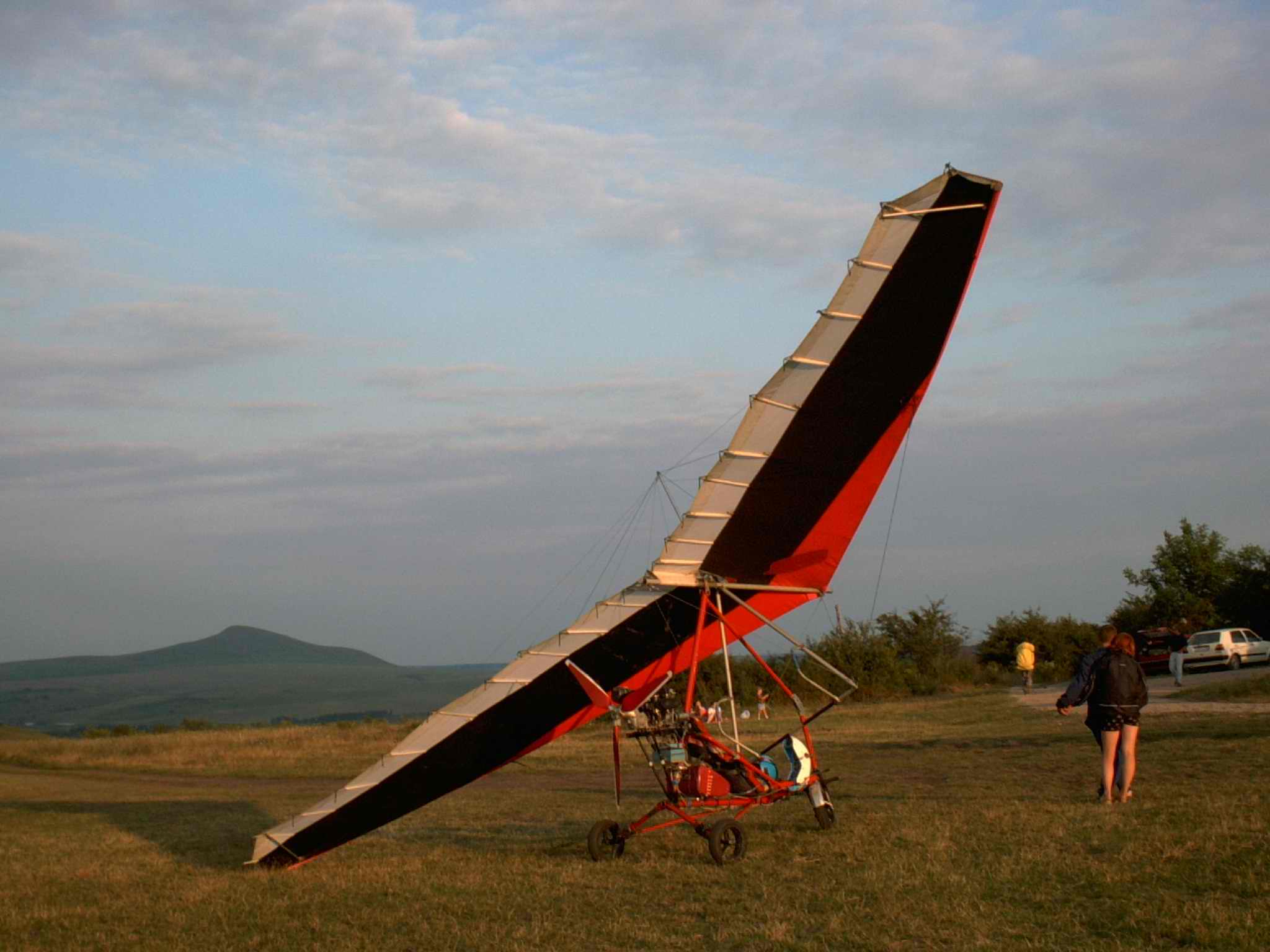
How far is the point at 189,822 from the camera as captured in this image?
53.3 feet

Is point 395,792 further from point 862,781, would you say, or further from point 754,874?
point 862,781

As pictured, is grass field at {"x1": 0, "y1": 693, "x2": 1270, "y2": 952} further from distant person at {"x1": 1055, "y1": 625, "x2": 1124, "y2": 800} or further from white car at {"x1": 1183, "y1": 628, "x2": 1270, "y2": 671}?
white car at {"x1": 1183, "y1": 628, "x2": 1270, "y2": 671}

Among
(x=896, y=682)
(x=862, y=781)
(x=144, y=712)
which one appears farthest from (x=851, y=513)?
(x=144, y=712)

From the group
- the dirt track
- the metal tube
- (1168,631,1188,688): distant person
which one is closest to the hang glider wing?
the metal tube

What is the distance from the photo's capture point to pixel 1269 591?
4625 centimetres

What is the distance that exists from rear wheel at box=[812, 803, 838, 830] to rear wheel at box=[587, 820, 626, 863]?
1765 millimetres

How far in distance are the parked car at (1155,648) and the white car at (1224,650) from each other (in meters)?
2.07

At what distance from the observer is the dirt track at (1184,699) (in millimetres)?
21906

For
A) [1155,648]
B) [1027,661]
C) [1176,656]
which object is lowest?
[1155,648]

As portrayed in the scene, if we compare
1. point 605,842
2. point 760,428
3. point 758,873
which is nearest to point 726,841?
point 758,873

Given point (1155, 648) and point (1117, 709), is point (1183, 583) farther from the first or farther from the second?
point (1117, 709)

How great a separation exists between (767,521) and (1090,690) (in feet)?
12.4

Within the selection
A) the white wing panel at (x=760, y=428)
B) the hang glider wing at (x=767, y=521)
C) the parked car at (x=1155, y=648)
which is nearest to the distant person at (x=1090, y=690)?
the hang glider wing at (x=767, y=521)

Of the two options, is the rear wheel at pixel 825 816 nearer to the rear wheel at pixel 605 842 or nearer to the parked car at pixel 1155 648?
the rear wheel at pixel 605 842
